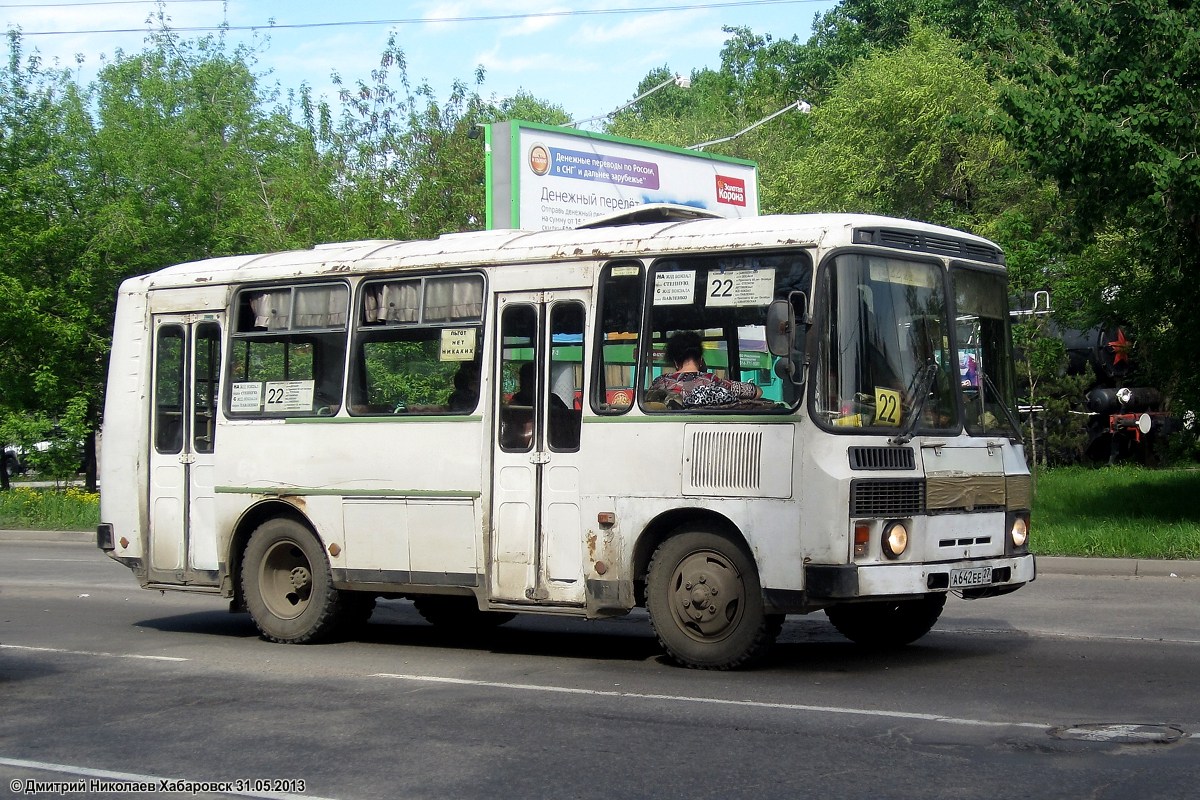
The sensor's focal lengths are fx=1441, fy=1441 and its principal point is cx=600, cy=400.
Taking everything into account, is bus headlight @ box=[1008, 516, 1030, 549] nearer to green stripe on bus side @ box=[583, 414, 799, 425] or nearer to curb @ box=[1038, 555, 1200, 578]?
green stripe on bus side @ box=[583, 414, 799, 425]

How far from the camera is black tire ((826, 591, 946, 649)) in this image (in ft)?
34.2

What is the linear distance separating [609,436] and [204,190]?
27.8 metres

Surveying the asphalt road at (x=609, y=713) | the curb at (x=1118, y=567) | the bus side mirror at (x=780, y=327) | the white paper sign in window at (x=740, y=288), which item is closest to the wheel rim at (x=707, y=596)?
the asphalt road at (x=609, y=713)

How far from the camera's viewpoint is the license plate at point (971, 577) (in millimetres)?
9203

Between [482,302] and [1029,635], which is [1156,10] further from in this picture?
[482,302]

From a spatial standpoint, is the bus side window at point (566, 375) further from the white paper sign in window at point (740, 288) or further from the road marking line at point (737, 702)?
the road marking line at point (737, 702)

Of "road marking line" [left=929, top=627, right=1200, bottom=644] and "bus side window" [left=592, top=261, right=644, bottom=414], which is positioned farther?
"road marking line" [left=929, top=627, right=1200, bottom=644]

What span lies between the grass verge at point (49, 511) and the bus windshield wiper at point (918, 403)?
69.0 feet

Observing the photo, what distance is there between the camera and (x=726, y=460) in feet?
30.3

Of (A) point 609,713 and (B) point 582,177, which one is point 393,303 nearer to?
(A) point 609,713

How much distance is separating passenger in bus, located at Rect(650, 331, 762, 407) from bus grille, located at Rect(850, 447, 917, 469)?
84 centimetres

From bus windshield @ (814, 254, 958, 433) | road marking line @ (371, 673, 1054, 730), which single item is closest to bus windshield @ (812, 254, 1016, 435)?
bus windshield @ (814, 254, 958, 433)

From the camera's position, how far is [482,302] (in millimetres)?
10680

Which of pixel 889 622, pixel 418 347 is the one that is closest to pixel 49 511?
pixel 418 347
